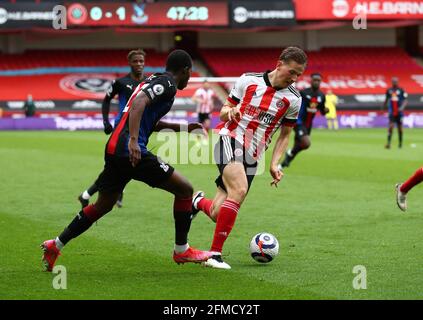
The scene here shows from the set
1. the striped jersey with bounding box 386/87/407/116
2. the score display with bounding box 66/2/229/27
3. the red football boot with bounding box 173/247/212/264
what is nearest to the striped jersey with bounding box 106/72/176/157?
the red football boot with bounding box 173/247/212/264

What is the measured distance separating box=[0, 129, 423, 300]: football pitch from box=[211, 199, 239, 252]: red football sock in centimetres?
29

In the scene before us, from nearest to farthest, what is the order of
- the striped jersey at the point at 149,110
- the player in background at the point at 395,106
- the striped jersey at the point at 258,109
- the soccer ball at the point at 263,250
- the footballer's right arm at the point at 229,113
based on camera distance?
the striped jersey at the point at 149,110
the footballer's right arm at the point at 229,113
the soccer ball at the point at 263,250
the striped jersey at the point at 258,109
the player in background at the point at 395,106

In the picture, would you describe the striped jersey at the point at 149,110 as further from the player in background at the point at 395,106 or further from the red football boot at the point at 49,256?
the player in background at the point at 395,106

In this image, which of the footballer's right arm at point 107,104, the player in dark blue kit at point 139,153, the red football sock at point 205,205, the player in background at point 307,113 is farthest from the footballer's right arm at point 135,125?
the player in background at point 307,113

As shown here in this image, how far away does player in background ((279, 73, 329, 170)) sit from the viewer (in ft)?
71.7

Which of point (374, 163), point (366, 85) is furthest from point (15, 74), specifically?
point (374, 163)

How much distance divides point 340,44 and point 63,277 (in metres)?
51.9

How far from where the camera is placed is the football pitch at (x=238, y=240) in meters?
7.91

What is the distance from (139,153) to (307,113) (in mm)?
14186

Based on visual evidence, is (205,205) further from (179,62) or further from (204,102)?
(204,102)

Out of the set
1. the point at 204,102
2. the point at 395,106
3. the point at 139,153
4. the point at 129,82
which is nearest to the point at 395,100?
the point at 395,106

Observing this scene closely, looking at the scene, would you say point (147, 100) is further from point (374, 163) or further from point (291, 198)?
point (374, 163)

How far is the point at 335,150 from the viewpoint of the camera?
94.3ft

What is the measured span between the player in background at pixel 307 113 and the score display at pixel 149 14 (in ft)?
93.1
